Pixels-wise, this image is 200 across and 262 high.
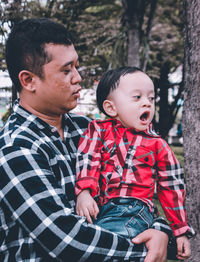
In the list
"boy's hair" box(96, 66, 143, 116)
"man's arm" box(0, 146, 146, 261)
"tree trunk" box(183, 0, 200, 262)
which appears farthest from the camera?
"tree trunk" box(183, 0, 200, 262)

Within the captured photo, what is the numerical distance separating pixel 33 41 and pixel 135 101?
0.63 metres

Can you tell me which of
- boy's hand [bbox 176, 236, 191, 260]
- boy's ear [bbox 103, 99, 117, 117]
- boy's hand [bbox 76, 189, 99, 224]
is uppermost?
boy's ear [bbox 103, 99, 117, 117]

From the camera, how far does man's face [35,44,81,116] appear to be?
1.58m

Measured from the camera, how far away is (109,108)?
1.83 meters

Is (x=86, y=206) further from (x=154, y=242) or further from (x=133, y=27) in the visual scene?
(x=133, y=27)

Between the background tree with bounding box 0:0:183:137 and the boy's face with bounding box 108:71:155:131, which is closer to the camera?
the boy's face with bounding box 108:71:155:131

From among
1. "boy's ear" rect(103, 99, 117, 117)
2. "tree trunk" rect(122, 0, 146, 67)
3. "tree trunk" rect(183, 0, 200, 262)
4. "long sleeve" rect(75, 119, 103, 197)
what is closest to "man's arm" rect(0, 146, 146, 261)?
"long sleeve" rect(75, 119, 103, 197)

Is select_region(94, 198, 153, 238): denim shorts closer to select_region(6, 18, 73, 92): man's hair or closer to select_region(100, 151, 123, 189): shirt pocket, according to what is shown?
select_region(100, 151, 123, 189): shirt pocket

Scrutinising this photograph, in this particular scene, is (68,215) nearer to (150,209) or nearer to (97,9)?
(150,209)

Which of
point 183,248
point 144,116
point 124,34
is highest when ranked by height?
point 124,34

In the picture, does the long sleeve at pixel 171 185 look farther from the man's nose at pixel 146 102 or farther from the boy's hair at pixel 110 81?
the boy's hair at pixel 110 81

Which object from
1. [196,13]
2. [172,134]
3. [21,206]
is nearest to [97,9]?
[196,13]

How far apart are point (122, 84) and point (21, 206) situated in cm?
88

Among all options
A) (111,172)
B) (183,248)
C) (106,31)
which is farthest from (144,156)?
(106,31)
